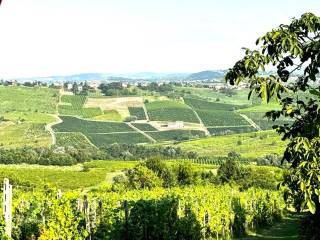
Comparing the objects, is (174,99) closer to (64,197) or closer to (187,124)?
(187,124)

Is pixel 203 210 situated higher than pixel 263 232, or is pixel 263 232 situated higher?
pixel 203 210

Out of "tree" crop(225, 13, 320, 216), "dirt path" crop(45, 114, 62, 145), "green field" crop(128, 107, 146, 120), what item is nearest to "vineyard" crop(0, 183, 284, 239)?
"tree" crop(225, 13, 320, 216)

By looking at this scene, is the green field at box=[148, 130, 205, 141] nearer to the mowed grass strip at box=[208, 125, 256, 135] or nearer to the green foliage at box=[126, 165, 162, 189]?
the mowed grass strip at box=[208, 125, 256, 135]

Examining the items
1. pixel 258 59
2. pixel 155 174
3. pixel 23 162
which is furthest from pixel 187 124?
pixel 258 59

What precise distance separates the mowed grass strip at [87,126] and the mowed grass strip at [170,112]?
15.2 m

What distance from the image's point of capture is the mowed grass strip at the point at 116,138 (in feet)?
444

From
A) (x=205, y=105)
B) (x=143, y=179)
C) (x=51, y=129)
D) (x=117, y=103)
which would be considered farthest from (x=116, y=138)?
(x=143, y=179)

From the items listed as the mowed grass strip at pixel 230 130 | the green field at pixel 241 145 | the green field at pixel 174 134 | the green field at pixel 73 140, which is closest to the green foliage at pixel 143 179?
the green field at pixel 241 145

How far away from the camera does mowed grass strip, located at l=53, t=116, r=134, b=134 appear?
5556 inches

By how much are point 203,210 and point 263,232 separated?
27.8 feet

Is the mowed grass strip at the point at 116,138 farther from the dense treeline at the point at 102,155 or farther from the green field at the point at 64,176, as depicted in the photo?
the green field at the point at 64,176

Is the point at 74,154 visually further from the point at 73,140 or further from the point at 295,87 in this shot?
the point at 295,87

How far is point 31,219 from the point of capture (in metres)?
17.4

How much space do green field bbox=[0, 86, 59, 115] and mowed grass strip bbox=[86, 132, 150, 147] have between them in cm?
2727
